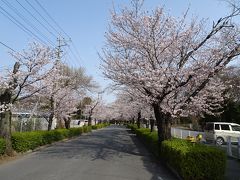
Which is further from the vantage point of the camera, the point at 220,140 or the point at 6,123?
the point at 220,140

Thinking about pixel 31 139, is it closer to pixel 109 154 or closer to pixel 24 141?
pixel 24 141

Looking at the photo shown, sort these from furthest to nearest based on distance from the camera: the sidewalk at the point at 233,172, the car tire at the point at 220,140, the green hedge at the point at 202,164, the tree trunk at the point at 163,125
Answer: the car tire at the point at 220,140
the tree trunk at the point at 163,125
the sidewalk at the point at 233,172
the green hedge at the point at 202,164

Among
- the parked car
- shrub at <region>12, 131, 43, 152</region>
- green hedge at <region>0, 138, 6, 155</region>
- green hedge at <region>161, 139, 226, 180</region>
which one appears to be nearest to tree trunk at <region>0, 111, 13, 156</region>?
green hedge at <region>0, 138, 6, 155</region>

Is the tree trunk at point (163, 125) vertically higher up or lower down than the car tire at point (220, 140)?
higher up

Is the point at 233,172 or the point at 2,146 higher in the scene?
the point at 2,146

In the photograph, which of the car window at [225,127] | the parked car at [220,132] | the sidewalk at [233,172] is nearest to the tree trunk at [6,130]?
the sidewalk at [233,172]

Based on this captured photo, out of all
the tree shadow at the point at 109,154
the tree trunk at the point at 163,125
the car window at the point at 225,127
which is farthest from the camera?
the car window at the point at 225,127

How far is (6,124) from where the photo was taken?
1600 cm

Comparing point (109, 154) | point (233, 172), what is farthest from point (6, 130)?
point (233, 172)

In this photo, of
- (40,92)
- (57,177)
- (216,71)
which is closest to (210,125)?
(216,71)

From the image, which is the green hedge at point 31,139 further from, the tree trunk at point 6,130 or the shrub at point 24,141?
the tree trunk at point 6,130

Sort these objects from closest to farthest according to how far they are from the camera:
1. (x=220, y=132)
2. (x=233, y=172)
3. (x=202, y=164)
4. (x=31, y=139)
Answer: (x=202, y=164) → (x=233, y=172) → (x=31, y=139) → (x=220, y=132)

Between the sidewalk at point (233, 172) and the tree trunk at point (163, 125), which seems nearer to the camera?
the sidewalk at point (233, 172)

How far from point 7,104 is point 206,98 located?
10.0m
